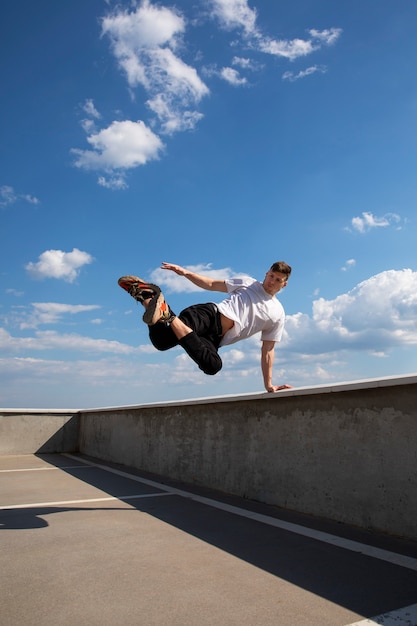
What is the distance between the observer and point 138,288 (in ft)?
13.0

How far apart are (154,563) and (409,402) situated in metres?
2.54

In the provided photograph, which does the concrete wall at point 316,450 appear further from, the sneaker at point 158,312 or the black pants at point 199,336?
the sneaker at point 158,312

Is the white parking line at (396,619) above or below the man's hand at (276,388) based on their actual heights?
below

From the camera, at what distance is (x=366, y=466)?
14.5 ft

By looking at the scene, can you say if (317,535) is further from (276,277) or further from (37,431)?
(37,431)

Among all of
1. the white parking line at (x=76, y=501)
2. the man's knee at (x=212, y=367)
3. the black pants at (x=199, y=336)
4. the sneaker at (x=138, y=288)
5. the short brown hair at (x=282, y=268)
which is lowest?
the white parking line at (x=76, y=501)

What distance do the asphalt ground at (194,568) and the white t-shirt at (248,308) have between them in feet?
5.94

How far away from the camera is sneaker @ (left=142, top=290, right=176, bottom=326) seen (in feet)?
12.2

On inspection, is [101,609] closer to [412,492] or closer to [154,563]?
[154,563]

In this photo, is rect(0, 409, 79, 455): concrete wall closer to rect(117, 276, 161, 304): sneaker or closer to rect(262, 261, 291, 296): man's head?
rect(117, 276, 161, 304): sneaker

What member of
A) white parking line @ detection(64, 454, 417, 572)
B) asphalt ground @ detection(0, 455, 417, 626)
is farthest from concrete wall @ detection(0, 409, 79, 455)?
asphalt ground @ detection(0, 455, 417, 626)

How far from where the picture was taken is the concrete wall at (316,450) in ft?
13.5

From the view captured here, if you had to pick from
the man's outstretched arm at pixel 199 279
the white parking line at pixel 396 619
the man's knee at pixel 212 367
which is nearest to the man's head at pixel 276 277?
the man's outstretched arm at pixel 199 279

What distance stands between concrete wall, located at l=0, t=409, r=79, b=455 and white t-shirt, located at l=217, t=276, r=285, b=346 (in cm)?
1190
